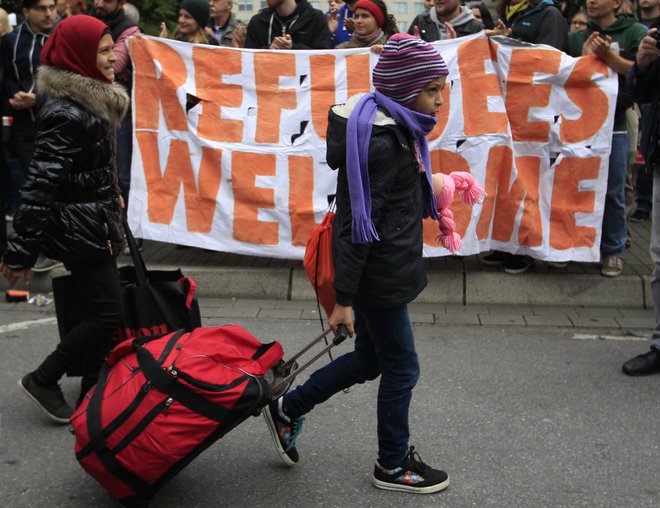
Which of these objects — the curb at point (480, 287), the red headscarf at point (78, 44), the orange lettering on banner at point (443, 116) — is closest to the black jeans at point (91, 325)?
the red headscarf at point (78, 44)

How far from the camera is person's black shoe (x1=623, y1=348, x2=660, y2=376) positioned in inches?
166

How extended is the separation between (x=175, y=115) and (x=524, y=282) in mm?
2722

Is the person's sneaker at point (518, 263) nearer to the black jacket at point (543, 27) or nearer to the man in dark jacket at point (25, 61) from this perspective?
the black jacket at point (543, 27)

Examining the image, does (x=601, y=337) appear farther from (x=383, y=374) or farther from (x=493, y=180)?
(x=383, y=374)

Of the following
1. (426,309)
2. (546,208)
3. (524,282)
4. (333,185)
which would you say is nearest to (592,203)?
(546,208)

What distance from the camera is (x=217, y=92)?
581 centimetres

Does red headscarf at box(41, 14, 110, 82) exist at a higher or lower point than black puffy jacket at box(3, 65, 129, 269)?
higher

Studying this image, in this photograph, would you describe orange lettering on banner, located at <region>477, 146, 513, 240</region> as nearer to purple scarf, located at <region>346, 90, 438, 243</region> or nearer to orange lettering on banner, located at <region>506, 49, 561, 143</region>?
orange lettering on banner, located at <region>506, 49, 561, 143</region>

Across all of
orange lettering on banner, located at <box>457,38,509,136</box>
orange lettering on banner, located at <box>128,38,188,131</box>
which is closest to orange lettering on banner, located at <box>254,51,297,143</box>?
orange lettering on banner, located at <box>128,38,188,131</box>

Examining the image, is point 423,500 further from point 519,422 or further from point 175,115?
point 175,115

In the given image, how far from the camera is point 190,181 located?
5.84 m

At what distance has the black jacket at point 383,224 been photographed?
278cm

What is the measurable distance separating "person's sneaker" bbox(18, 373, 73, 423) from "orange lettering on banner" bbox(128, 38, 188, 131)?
2.58 meters

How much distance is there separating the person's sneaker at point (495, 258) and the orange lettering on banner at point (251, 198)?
5.02 feet
